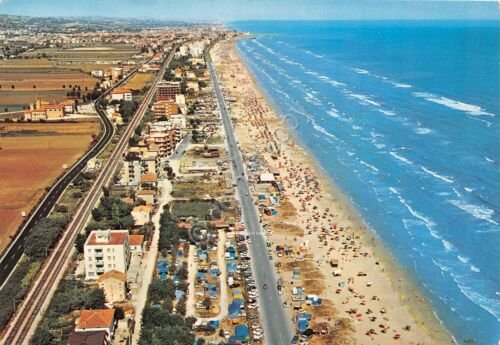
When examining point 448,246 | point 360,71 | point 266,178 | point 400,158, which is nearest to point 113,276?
point 448,246

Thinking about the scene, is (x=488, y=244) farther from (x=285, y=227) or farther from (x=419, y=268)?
(x=285, y=227)

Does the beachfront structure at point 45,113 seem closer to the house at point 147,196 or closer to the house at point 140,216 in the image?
the house at point 147,196

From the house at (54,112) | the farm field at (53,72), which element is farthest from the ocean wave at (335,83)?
the house at (54,112)

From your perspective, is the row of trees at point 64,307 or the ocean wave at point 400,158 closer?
the row of trees at point 64,307

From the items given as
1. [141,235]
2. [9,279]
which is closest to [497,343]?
[141,235]

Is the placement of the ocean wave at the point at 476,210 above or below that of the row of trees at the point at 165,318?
above

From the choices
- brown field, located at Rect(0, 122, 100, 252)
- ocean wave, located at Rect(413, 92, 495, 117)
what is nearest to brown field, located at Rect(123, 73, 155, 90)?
brown field, located at Rect(0, 122, 100, 252)

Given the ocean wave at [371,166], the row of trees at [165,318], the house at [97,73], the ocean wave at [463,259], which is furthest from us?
the house at [97,73]

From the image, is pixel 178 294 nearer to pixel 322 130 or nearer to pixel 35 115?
pixel 322 130
